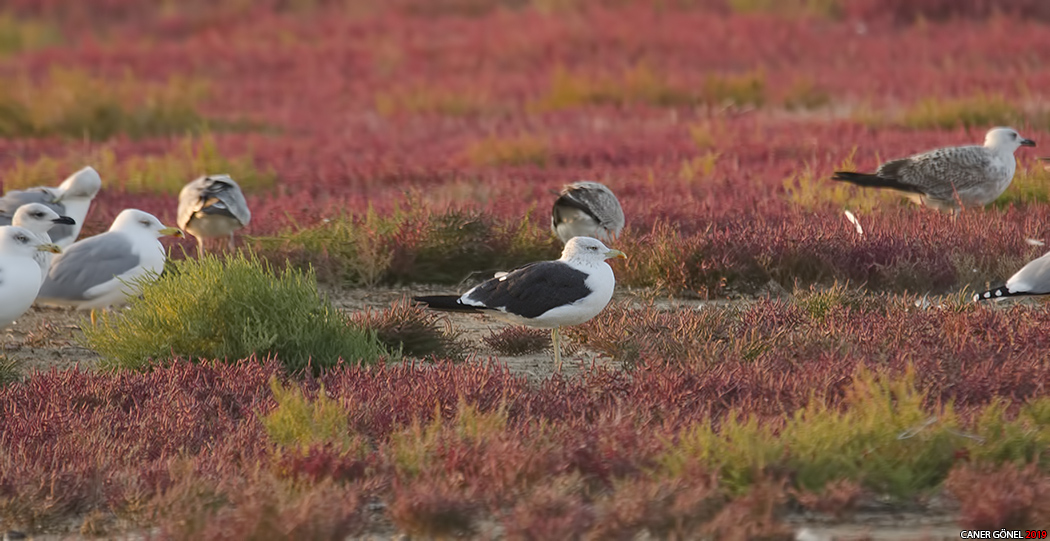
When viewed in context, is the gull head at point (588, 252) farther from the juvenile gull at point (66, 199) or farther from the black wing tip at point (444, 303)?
the juvenile gull at point (66, 199)

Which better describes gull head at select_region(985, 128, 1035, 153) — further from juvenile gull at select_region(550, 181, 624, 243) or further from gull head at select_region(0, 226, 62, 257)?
gull head at select_region(0, 226, 62, 257)

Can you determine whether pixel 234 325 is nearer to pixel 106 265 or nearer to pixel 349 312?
pixel 106 265

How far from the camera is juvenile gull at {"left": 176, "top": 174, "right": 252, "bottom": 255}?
10.2 metres

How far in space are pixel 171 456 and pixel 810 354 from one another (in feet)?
10.1

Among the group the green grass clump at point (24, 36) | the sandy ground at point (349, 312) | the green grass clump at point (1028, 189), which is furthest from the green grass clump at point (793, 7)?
the sandy ground at point (349, 312)

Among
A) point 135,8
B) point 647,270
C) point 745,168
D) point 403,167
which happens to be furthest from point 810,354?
point 135,8

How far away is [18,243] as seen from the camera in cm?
764

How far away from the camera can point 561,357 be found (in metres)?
7.84

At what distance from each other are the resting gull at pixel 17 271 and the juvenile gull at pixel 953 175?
629cm

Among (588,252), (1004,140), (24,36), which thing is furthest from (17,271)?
(24,36)

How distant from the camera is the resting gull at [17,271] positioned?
7.38 meters

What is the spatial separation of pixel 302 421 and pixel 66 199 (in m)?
5.78

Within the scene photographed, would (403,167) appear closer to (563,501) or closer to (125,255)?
(125,255)

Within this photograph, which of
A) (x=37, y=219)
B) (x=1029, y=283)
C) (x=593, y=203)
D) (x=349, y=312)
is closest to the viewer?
(x=1029, y=283)
